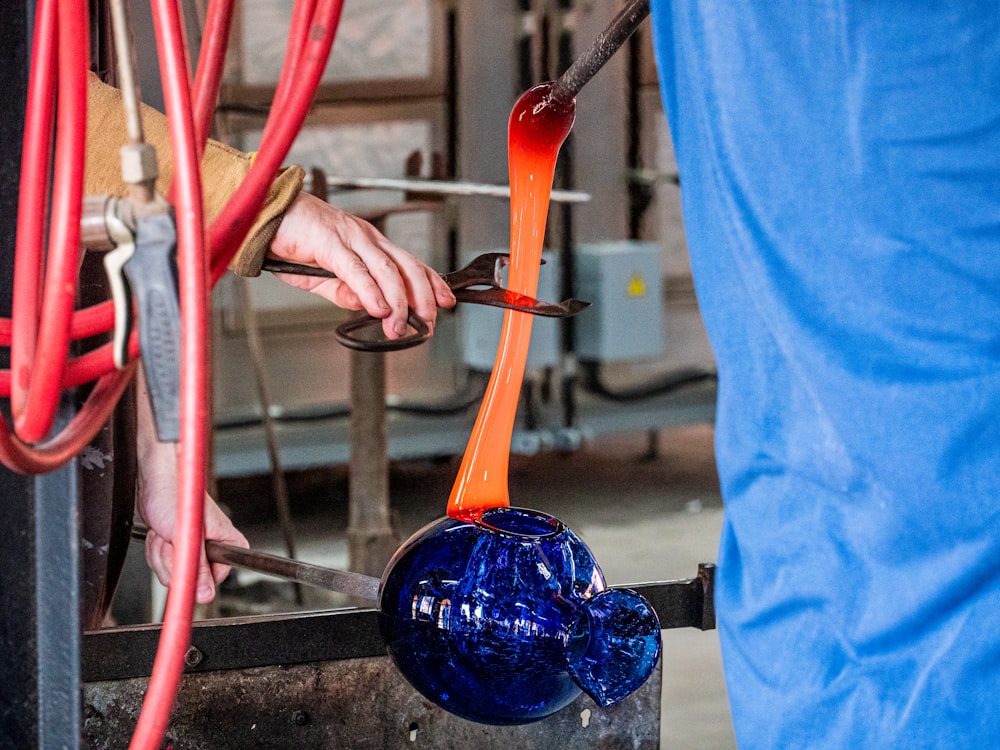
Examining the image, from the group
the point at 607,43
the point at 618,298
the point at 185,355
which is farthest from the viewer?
the point at 618,298

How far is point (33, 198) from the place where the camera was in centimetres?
52

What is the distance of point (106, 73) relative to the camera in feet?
3.16

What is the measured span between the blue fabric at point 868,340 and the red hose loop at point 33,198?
328 mm

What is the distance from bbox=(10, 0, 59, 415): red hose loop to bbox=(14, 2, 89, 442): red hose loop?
0.02m

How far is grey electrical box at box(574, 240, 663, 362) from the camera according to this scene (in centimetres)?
356

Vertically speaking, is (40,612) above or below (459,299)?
below

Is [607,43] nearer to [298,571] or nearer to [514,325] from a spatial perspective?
[514,325]

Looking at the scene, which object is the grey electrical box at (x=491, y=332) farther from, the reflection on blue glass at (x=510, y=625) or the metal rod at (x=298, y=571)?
the reflection on blue glass at (x=510, y=625)

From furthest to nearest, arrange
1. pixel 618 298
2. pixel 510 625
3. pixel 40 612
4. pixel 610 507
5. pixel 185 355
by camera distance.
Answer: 1. pixel 610 507
2. pixel 618 298
3. pixel 510 625
4. pixel 40 612
5. pixel 185 355

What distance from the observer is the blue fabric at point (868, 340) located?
540 mm

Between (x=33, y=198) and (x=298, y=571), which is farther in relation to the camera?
(x=298, y=571)

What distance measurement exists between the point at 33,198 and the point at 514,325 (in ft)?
1.23

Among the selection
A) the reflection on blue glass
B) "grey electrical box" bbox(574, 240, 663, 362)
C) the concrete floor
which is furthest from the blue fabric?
"grey electrical box" bbox(574, 240, 663, 362)

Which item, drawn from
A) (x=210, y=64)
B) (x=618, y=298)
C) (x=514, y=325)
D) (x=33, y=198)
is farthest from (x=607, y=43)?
(x=618, y=298)
